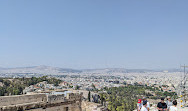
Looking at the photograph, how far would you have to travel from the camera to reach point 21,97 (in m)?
7.99

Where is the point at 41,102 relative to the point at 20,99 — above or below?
below

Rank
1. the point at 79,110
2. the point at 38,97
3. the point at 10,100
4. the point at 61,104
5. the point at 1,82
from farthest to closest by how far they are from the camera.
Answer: the point at 1,82 → the point at 79,110 → the point at 61,104 → the point at 38,97 → the point at 10,100

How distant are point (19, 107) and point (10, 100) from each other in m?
0.58

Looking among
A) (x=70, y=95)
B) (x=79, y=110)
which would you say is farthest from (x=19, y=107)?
(x=79, y=110)

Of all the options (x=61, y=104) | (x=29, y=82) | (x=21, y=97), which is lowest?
(x=29, y=82)

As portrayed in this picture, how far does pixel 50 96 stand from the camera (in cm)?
870

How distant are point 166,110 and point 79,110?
17.9 feet

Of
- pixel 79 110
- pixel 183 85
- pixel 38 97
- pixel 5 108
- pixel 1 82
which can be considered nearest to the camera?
pixel 5 108

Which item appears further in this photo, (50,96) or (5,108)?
(50,96)

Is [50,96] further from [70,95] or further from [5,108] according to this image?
[5,108]

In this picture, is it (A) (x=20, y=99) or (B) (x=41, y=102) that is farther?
(B) (x=41, y=102)

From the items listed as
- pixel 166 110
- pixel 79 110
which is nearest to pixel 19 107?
pixel 79 110

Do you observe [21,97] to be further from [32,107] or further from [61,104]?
[61,104]

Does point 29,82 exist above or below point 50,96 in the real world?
below
